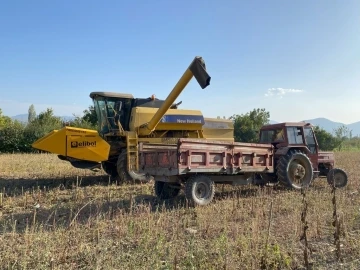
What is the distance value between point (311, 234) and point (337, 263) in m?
0.91

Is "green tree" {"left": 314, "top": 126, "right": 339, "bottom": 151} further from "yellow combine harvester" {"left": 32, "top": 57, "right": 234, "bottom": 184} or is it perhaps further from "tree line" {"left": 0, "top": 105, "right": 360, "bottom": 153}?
"yellow combine harvester" {"left": 32, "top": 57, "right": 234, "bottom": 184}

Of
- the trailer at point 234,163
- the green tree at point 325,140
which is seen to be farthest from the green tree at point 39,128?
the green tree at point 325,140

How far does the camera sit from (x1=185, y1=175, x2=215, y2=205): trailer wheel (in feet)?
22.3

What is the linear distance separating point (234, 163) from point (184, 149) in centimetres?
151

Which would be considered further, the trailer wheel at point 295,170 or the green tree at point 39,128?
the green tree at point 39,128

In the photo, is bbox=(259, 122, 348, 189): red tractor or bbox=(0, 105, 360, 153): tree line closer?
bbox=(259, 122, 348, 189): red tractor

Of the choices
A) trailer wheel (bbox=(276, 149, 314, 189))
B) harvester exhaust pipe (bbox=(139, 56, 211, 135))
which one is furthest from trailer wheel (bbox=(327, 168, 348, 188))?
harvester exhaust pipe (bbox=(139, 56, 211, 135))

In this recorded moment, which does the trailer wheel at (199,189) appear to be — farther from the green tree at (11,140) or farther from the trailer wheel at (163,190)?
the green tree at (11,140)

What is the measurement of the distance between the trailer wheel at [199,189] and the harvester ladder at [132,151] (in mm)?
3129

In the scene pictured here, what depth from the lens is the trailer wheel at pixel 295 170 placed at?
864cm

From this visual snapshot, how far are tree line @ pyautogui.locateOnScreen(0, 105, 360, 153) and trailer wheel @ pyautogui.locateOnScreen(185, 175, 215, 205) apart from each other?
13242mm

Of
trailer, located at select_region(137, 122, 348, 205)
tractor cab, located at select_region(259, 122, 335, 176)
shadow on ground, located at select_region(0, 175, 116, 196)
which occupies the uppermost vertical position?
tractor cab, located at select_region(259, 122, 335, 176)

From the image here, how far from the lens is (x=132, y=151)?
9805mm

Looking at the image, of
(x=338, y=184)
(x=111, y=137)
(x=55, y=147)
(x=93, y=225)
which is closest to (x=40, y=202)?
(x=55, y=147)
